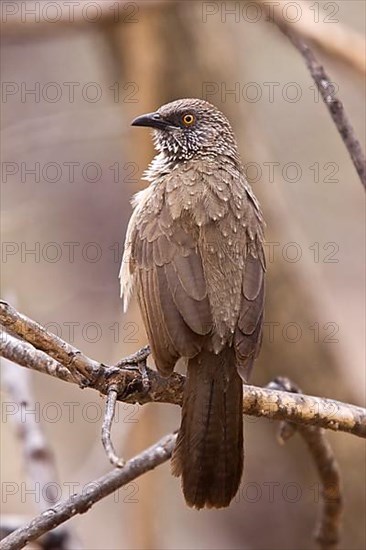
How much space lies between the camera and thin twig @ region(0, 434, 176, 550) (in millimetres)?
A: 3314

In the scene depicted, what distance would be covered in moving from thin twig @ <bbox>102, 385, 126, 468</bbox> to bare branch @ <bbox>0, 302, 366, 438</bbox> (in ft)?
0.22

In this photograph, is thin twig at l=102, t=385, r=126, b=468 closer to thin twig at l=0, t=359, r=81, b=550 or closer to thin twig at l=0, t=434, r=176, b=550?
thin twig at l=0, t=434, r=176, b=550

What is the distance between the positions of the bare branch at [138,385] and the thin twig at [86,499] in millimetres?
305

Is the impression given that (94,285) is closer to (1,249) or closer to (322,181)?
(1,249)

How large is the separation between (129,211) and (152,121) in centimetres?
449

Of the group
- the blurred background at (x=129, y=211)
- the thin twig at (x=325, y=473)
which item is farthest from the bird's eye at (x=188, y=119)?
the thin twig at (x=325, y=473)

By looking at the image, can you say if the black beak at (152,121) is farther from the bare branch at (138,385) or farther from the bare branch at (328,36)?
the bare branch at (138,385)

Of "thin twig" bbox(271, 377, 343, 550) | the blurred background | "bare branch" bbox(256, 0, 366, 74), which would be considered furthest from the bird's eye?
"thin twig" bbox(271, 377, 343, 550)

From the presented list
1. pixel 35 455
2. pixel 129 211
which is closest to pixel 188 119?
pixel 35 455

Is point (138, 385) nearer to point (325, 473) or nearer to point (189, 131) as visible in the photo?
point (325, 473)

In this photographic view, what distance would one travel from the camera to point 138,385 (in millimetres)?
3359

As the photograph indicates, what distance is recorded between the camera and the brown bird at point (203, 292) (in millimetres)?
3549

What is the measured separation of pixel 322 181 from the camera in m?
9.57

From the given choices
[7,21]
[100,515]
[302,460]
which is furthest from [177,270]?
[100,515]
